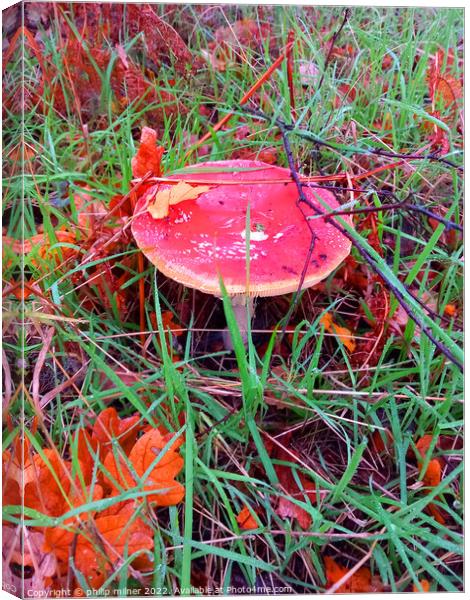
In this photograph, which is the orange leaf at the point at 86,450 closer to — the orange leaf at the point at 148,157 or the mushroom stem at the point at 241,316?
the mushroom stem at the point at 241,316

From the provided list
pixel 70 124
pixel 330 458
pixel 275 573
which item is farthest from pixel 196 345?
pixel 70 124

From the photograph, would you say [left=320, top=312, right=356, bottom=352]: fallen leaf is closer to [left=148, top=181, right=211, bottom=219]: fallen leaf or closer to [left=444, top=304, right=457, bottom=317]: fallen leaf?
[left=444, top=304, right=457, bottom=317]: fallen leaf

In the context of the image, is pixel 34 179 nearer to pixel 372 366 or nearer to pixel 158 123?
pixel 158 123

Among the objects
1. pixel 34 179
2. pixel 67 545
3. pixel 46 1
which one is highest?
pixel 46 1

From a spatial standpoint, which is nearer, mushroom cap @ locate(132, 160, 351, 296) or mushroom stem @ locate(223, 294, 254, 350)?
mushroom cap @ locate(132, 160, 351, 296)

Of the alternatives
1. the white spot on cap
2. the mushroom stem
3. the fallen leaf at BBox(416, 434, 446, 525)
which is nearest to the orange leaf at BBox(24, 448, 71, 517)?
the mushroom stem

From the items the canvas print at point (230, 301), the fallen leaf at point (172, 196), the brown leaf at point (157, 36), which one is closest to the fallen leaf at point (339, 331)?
the canvas print at point (230, 301)
